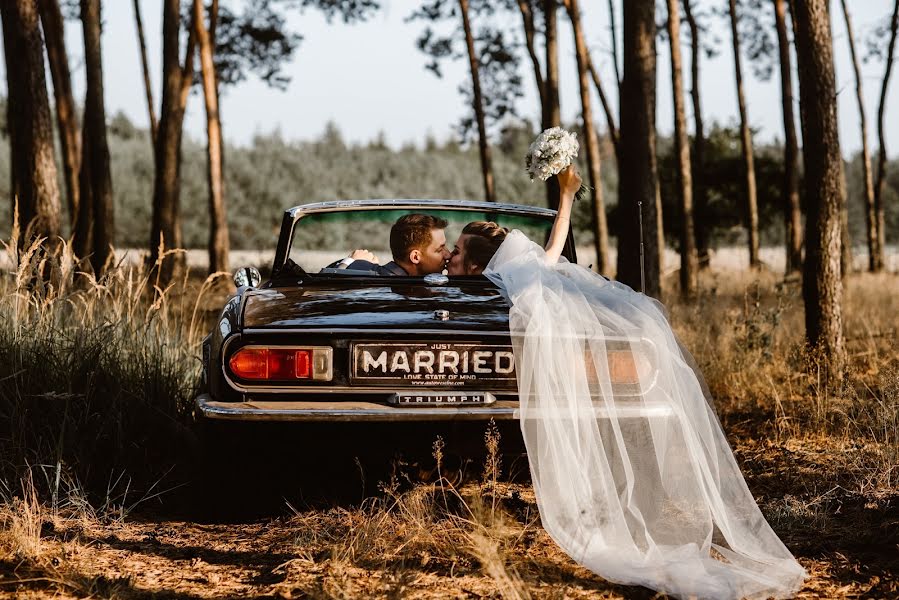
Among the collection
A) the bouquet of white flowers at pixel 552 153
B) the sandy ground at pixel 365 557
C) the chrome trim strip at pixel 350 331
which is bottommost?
the sandy ground at pixel 365 557

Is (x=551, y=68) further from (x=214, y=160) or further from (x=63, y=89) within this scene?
(x=63, y=89)

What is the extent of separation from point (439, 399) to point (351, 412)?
327 millimetres

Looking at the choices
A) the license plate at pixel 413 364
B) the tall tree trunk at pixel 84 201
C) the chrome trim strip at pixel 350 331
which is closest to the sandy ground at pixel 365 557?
the license plate at pixel 413 364

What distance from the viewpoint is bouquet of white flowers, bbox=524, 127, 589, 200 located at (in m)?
4.59

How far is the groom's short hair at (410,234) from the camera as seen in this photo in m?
4.78

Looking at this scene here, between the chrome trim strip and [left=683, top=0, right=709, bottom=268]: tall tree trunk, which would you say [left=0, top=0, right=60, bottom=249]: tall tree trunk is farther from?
[left=683, top=0, right=709, bottom=268]: tall tree trunk

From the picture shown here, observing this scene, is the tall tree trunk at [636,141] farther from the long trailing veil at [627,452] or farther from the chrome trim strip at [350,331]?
the chrome trim strip at [350,331]

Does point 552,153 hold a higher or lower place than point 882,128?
lower

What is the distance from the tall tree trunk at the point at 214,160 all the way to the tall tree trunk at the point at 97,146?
3530 millimetres

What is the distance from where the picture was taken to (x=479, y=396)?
3557 mm

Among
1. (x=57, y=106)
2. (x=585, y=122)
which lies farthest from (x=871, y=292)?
(x=57, y=106)

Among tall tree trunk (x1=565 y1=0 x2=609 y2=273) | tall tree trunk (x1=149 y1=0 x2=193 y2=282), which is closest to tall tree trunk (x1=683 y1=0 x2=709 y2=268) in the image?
tall tree trunk (x1=565 y1=0 x2=609 y2=273)

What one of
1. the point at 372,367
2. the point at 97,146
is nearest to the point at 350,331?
the point at 372,367

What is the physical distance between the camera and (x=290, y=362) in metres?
3.54
